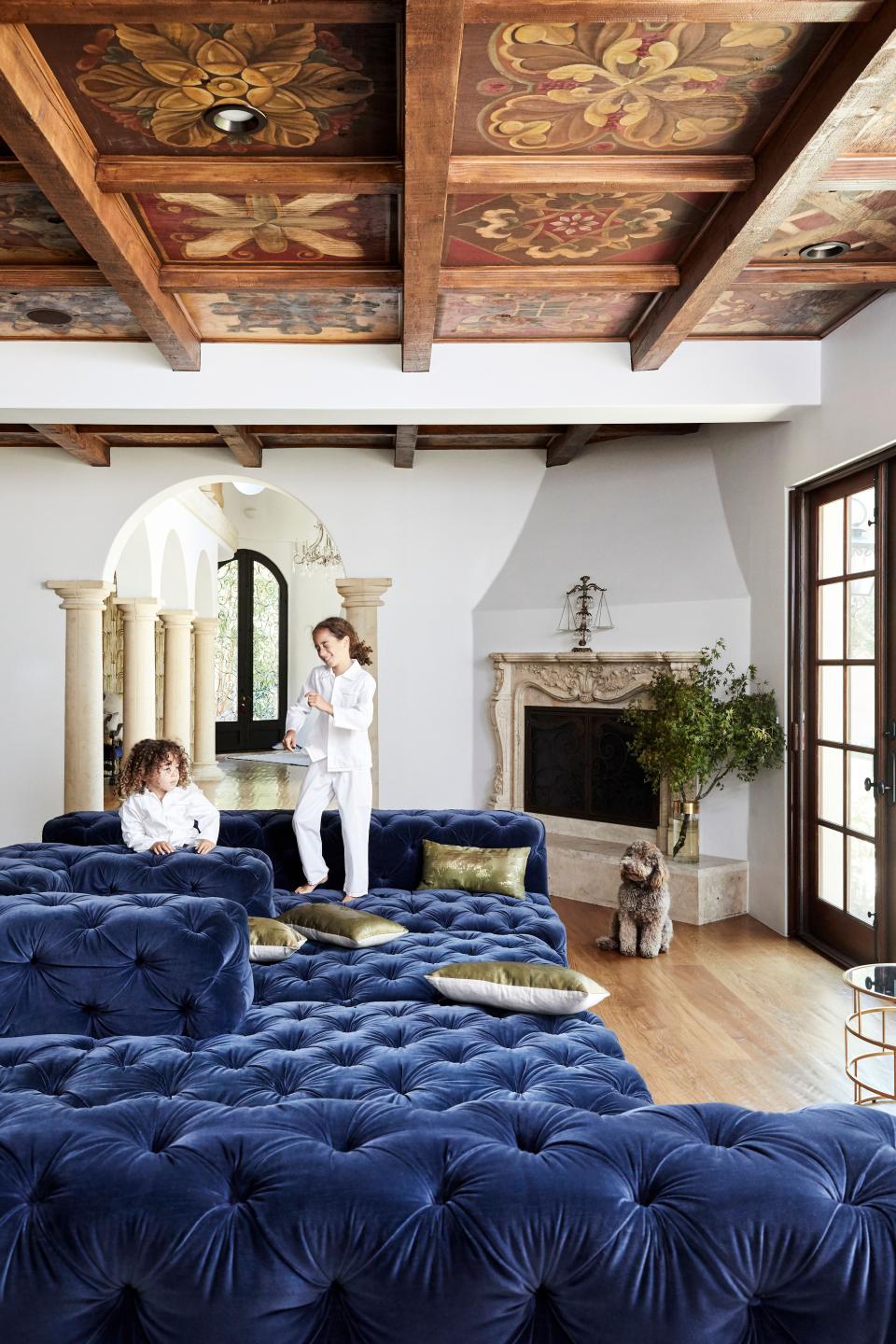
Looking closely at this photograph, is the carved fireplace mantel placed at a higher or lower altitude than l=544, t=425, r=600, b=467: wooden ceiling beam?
lower

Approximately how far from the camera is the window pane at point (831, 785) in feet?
16.1

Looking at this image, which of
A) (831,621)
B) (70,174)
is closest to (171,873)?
(70,174)

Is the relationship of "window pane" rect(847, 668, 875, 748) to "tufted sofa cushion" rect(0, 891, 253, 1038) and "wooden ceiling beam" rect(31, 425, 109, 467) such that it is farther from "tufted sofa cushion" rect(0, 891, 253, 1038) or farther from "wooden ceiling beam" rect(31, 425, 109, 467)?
"wooden ceiling beam" rect(31, 425, 109, 467)

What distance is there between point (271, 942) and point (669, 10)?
2.76 m

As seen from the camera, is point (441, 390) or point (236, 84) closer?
point (236, 84)

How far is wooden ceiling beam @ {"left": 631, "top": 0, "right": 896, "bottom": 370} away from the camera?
243 cm

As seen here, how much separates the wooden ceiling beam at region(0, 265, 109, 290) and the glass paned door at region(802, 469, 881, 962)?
3576 millimetres

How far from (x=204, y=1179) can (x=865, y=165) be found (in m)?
3.28

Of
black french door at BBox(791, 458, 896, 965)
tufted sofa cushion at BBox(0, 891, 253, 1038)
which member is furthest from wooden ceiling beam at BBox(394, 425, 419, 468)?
tufted sofa cushion at BBox(0, 891, 253, 1038)

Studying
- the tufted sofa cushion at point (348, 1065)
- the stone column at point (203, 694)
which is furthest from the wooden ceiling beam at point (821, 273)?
the stone column at point (203, 694)

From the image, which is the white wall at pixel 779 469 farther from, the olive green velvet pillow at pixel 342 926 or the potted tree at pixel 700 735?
the olive green velvet pillow at pixel 342 926

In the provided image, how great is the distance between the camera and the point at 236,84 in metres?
2.62

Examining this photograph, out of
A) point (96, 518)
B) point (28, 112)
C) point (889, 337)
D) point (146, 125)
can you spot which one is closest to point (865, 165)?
point (889, 337)

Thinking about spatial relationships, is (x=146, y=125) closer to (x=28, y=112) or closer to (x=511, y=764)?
(x=28, y=112)
